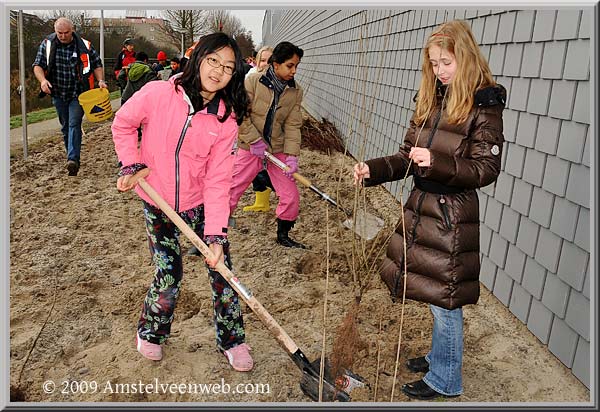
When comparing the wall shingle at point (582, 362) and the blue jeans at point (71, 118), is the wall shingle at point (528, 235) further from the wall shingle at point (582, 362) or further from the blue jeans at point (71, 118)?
the blue jeans at point (71, 118)

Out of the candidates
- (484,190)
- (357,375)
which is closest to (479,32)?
(484,190)

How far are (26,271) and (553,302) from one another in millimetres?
3289

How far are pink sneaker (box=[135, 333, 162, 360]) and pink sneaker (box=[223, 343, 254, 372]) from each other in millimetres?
325

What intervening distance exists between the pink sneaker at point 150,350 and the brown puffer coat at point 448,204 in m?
1.19

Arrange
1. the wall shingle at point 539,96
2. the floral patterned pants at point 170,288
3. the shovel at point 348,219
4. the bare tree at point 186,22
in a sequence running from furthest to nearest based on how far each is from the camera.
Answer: the bare tree at point 186,22
the shovel at point 348,219
the wall shingle at point 539,96
the floral patterned pants at point 170,288

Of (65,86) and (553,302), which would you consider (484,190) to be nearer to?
(553,302)

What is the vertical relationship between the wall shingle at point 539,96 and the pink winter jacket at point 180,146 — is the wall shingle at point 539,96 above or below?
above

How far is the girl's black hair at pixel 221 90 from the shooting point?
225 cm

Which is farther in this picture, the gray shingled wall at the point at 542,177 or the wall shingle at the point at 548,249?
the wall shingle at the point at 548,249

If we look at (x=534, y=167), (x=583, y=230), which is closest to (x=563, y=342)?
(x=583, y=230)

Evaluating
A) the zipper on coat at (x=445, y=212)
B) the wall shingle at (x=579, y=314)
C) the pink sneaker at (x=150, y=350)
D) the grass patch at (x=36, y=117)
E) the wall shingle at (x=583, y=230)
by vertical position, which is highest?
the zipper on coat at (x=445, y=212)

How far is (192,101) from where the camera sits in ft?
Result: 7.55

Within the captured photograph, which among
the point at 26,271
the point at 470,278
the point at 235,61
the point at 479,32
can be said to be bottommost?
the point at 26,271

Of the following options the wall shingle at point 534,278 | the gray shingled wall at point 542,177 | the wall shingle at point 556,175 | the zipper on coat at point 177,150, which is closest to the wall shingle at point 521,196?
the gray shingled wall at point 542,177
